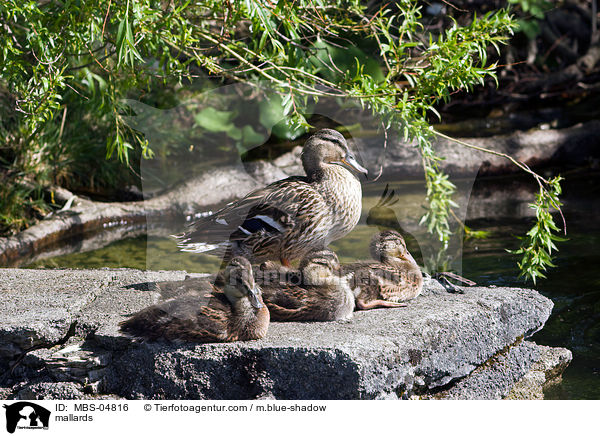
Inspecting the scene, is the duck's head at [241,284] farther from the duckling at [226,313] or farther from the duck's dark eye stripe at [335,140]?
the duck's dark eye stripe at [335,140]

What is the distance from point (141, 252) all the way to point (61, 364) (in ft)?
9.26

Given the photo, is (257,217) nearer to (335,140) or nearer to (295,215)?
(295,215)

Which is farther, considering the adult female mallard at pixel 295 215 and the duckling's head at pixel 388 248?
the duckling's head at pixel 388 248

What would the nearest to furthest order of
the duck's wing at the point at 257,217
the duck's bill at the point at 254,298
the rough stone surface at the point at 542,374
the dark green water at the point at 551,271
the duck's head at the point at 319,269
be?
the duck's bill at the point at 254,298 → the duck's head at the point at 319,269 → the duck's wing at the point at 257,217 → the rough stone surface at the point at 542,374 → the dark green water at the point at 551,271

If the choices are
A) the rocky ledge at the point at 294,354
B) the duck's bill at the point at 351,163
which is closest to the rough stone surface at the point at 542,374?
the rocky ledge at the point at 294,354

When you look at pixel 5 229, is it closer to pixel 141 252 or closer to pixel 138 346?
pixel 141 252

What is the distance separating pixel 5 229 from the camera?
6.47m

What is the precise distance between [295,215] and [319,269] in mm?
321

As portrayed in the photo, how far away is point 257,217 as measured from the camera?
360cm

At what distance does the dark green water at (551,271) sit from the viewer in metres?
4.22
